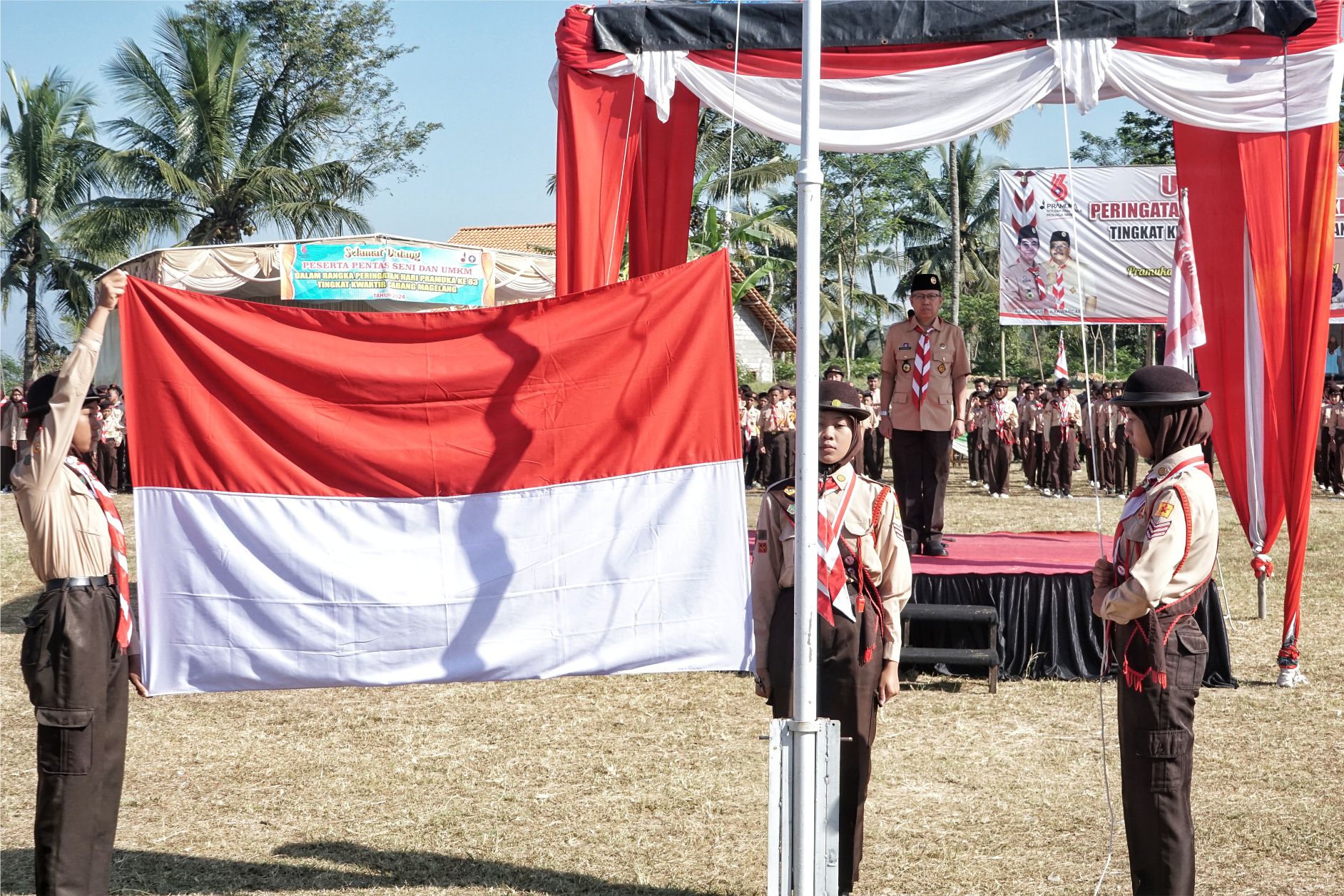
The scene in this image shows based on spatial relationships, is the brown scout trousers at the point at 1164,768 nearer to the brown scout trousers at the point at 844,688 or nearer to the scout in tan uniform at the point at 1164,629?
the scout in tan uniform at the point at 1164,629

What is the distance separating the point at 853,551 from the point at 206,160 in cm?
2793

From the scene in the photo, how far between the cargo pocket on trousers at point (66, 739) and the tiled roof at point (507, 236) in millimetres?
38460

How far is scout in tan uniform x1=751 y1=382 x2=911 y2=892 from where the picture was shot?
165 inches

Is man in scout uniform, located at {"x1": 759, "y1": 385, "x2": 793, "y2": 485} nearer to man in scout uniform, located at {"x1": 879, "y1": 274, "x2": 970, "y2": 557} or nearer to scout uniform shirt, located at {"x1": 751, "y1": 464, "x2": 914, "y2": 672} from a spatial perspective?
man in scout uniform, located at {"x1": 879, "y1": 274, "x2": 970, "y2": 557}

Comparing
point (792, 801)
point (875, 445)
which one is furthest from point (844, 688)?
point (875, 445)

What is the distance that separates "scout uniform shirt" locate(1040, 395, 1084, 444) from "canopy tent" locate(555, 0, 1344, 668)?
12.5 meters

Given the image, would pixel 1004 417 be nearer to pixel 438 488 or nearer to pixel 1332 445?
pixel 1332 445

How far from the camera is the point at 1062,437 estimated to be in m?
19.6

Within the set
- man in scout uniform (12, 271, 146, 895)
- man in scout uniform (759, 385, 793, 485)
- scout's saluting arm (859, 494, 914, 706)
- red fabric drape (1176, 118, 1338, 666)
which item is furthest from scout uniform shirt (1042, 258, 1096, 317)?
man in scout uniform (12, 271, 146, 895)

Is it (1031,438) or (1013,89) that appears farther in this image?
(1031,438)

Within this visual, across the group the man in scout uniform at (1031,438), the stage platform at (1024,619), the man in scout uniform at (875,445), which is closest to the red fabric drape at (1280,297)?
the stage platform at (1024,619)

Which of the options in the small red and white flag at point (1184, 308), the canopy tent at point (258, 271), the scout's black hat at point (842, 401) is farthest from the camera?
the canopy tent at point (258, 271)

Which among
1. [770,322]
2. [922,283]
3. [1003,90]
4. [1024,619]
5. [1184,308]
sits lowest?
[1024,619]

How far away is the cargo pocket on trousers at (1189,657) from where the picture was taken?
12.5ft
